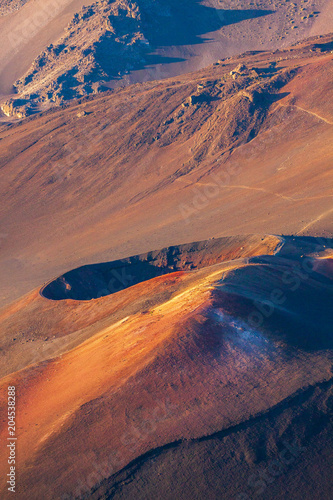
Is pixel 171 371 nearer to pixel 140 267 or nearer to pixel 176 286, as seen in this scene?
pixel 176 286

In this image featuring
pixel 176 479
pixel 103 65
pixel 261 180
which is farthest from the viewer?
pixel 103 65

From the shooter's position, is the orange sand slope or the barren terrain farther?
the orange sand slope

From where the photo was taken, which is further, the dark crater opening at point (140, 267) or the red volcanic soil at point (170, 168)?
the red volcanic soil at point (170, 168)

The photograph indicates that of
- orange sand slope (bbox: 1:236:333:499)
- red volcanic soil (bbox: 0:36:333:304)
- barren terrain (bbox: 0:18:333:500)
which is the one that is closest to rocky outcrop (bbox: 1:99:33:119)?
barren terrain (bbox: 0:18:333:500)

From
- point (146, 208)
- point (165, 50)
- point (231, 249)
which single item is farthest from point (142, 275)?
point (165, 50)

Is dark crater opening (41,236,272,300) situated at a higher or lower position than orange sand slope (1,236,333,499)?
lower

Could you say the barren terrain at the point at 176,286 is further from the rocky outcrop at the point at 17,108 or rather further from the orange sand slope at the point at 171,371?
the rocky outcrop at the point at 17,108

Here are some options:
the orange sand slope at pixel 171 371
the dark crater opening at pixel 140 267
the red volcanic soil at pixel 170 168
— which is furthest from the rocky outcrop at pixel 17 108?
the orange sand slope at pixel 171 371

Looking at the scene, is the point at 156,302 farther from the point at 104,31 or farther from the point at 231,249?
the point at 104,31

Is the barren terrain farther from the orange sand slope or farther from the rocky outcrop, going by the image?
the rocky outcrop
